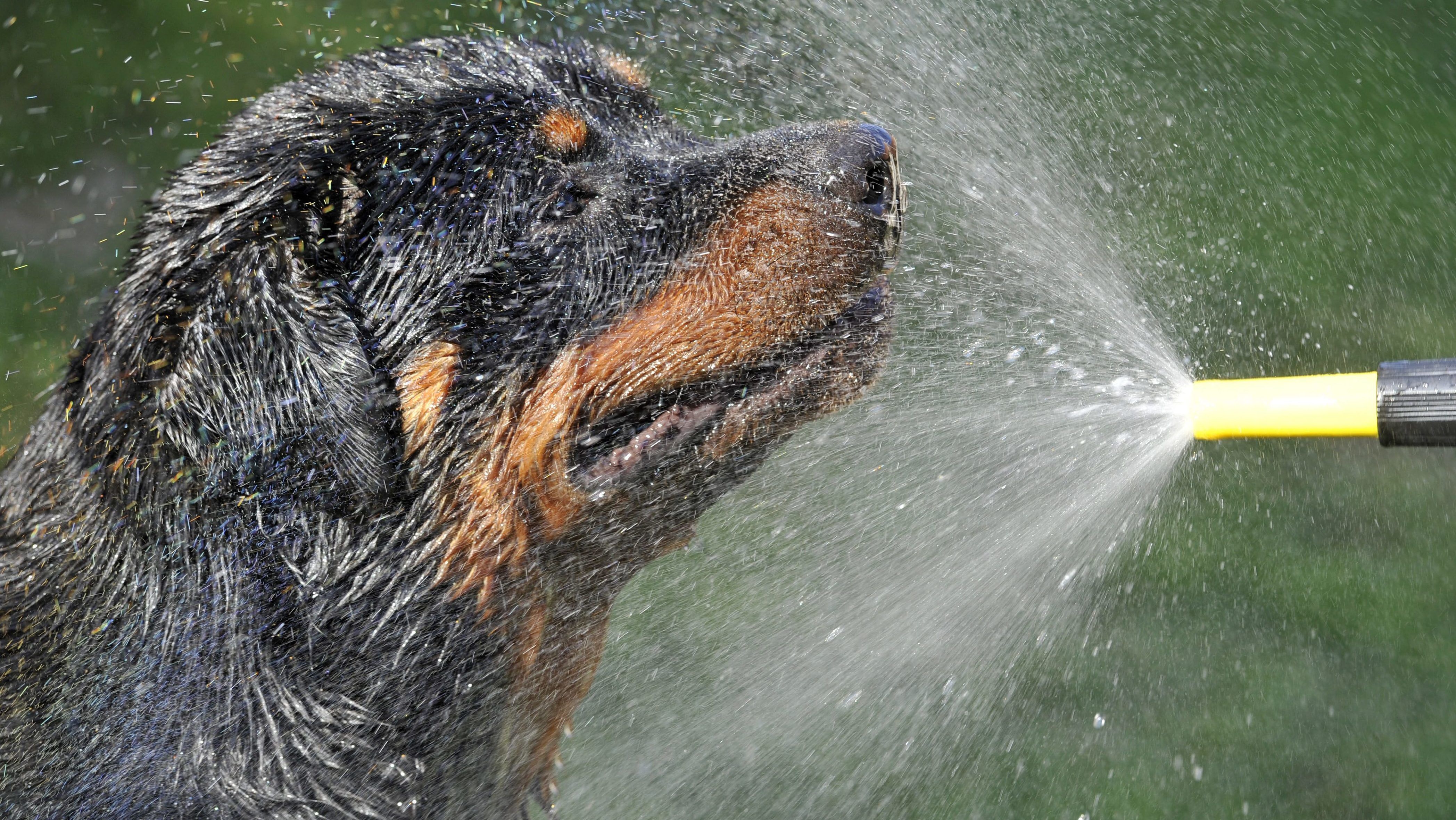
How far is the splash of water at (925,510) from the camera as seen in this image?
3186 millimetres

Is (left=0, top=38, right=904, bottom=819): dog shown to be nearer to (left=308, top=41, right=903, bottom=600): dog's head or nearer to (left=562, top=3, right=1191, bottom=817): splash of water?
(left=308, top=41, right=903, bottom=600): dog's head

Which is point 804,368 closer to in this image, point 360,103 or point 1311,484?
point 360,103

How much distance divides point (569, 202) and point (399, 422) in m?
0.56

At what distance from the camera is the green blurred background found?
14.3ft

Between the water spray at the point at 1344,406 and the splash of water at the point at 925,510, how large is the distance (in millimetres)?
882

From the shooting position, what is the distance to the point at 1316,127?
221 inches

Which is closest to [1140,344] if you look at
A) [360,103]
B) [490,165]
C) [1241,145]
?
[490,165]

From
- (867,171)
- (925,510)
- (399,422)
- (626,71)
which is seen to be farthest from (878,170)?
(925,510)

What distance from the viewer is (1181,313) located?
17.1 feet

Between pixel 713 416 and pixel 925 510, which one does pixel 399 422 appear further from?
pixel 925 510

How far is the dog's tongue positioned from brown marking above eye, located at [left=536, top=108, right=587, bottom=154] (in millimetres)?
580

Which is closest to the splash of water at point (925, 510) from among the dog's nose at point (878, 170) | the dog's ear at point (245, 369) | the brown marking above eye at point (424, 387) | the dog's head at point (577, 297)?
the dog's nose at point (878, 170)

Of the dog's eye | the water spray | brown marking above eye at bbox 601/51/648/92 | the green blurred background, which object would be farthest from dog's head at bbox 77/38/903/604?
the green blurred background

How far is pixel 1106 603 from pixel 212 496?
4.18 meters
